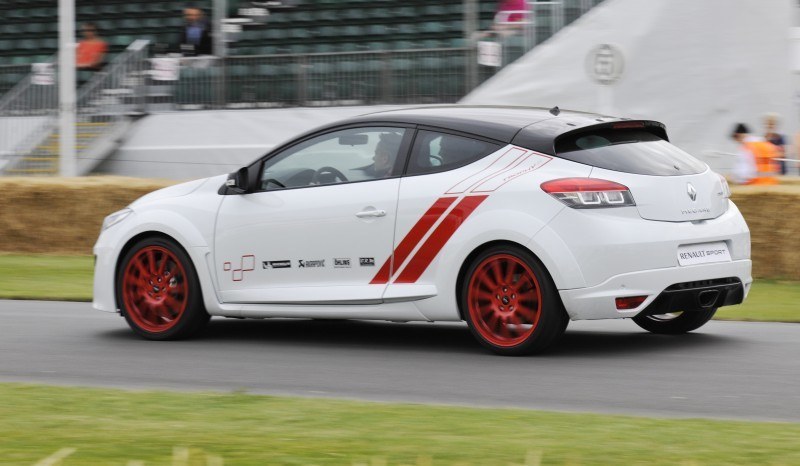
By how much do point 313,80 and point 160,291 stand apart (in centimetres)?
1417

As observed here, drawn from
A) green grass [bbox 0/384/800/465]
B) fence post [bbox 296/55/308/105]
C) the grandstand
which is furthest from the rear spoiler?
fence post [bbox 296/55/308/105]

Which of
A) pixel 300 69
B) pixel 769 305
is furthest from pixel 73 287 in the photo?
pixel 300 69

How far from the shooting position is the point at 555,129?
27.5ft

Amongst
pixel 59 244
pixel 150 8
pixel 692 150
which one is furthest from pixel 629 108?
pixel 150 8

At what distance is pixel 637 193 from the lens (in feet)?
26.4

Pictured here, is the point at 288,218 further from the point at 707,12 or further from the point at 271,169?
the point at 707,12

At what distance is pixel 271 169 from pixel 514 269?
1.96 m

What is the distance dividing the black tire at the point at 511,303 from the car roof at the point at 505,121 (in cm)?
70

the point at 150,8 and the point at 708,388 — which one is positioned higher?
the point at 150,8

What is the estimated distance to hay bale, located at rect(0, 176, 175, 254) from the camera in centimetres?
1722

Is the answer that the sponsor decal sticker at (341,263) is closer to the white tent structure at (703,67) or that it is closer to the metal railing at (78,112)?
the white tent structure at (703,67)

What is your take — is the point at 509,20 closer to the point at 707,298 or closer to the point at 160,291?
the point at 160,291

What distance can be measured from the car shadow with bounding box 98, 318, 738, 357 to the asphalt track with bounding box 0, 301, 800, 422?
0.01 metres

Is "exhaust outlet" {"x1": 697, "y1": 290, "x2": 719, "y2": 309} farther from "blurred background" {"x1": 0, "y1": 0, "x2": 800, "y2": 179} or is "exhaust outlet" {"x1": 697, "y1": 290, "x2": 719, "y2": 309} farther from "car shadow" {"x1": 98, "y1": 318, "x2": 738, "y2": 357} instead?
"blurred background" {"x1": 0, "y1": 0, "x2": 800, "y2": 179}
